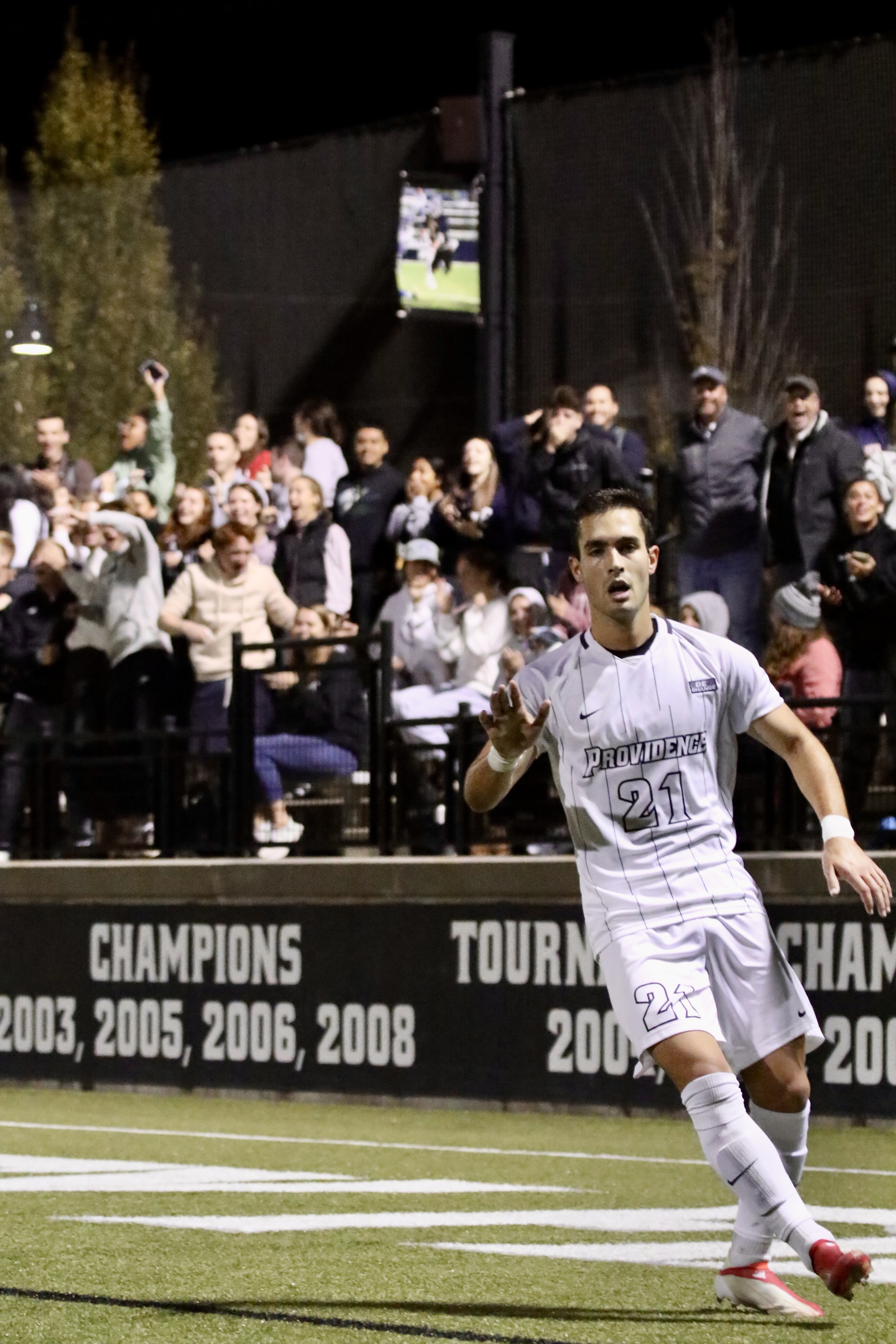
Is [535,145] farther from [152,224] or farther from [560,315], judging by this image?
[152,224]

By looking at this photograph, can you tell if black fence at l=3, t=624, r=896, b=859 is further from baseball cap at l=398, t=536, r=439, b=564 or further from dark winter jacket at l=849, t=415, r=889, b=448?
dark winter jacket at l=849, t=415, r=889, b=448

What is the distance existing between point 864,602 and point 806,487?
107 cm

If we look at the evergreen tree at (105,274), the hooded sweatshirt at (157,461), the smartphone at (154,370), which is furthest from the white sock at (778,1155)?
the evergreen tree at (105,274)

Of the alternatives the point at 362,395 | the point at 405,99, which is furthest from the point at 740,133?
the point at 405,99

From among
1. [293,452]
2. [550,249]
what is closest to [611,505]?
[293,452]

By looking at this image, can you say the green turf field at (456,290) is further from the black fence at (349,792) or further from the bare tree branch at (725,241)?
the black fence at (349,792)

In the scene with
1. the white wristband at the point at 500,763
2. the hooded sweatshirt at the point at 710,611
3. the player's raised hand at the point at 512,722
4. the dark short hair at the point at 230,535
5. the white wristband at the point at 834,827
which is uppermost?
the dark short hair at the point at 230,535

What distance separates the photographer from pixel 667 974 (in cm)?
632

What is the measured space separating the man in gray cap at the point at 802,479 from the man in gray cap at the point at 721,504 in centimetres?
17

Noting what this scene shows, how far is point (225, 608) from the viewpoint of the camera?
1507cm

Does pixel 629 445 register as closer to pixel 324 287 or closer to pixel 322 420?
pixel 322 420

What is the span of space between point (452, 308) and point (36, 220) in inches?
359

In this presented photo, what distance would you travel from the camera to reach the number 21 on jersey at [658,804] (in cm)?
645

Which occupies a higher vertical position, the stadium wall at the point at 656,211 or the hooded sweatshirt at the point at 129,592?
the stadium wall at the point at 656,211
